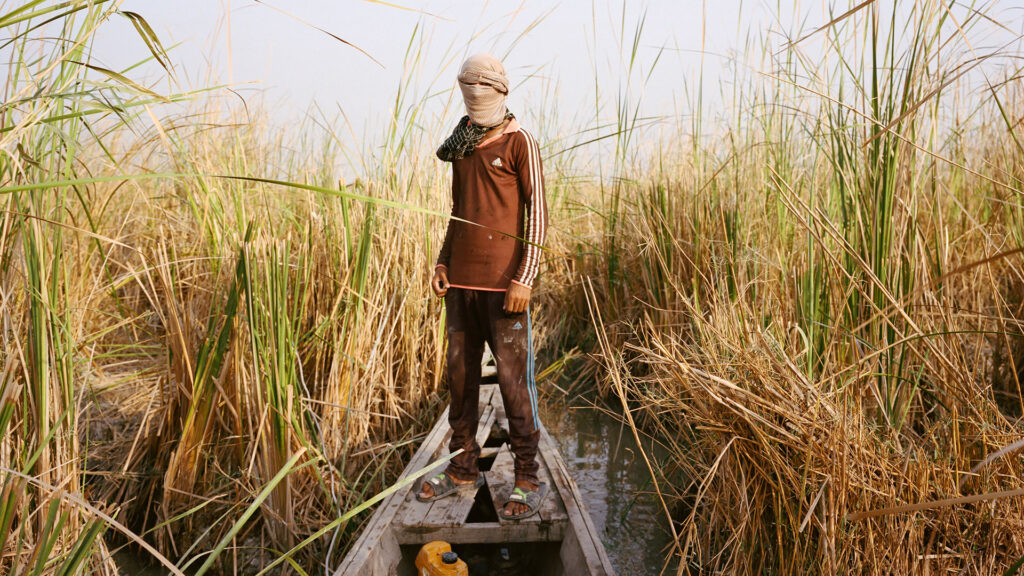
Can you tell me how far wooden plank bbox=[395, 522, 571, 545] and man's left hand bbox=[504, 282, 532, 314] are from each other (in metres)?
0.78

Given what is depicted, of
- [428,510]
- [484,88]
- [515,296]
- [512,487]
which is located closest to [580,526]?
[512,487]

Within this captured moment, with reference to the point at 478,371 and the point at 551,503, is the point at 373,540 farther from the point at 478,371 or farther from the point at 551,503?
the point at 478,371

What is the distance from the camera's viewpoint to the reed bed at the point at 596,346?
170 cm

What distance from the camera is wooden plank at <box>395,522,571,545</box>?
95.3 inches

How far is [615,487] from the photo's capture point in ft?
11.4

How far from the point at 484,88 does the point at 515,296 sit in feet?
2.52

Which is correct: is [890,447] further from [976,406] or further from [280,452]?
[280,452]

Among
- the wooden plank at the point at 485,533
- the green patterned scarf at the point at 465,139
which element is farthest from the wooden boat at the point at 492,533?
the green patterned scarf at the point at 465,139

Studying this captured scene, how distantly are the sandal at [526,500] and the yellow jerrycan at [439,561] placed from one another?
249 mm

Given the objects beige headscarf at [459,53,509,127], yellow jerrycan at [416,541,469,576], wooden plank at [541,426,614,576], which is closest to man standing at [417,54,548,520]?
beige headscarf at [459,53,509,127]

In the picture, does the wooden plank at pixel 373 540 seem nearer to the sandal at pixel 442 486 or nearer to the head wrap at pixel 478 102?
the sandal at pixel 442 486

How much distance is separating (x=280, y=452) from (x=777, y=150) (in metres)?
2.77

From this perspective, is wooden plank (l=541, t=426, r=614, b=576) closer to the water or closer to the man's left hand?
the water

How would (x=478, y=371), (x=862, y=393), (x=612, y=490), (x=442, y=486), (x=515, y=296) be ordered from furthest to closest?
(x=612, y=490) → (x=478, y=371) → (x=442, y=486) → (x=515, y=296) → (x=862, y=393)
